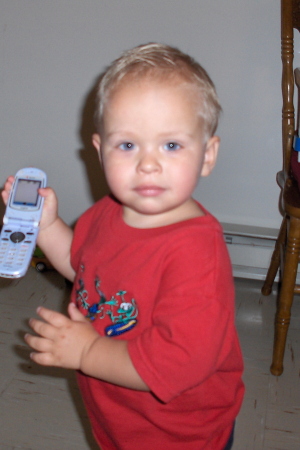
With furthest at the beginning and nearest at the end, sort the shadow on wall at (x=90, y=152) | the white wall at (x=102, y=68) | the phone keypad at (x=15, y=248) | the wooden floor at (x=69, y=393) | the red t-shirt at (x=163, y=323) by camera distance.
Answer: the shadow on wall at (x=90, y=152)
the white wall at (x=102, y=68)
the wooden floor at (x=69, y=393)
the phone keypad at (x=15, y=248)
the red t-shirt at (x=163, y=323)

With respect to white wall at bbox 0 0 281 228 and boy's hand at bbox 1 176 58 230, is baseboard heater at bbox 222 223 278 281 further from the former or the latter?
boy's hand at bbox 1 176 58 230

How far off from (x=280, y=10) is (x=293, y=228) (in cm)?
53

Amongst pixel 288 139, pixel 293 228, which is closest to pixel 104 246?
pixel 293 228

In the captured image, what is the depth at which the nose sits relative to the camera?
53 centimetres

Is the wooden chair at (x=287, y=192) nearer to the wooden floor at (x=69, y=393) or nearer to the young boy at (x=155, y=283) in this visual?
the wooden floor at (x=69, y=393)

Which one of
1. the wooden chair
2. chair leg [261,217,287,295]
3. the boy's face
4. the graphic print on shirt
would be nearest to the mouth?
the boy's face

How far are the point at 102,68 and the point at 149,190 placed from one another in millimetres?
910

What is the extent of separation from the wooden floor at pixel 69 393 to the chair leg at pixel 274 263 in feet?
0.18

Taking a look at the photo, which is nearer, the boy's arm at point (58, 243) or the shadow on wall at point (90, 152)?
the boy's arm at point (58, 243)

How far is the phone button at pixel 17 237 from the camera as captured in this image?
669mm

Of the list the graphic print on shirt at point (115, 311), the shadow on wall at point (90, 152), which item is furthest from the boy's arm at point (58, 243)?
the shadow on wall at point (90, 152)

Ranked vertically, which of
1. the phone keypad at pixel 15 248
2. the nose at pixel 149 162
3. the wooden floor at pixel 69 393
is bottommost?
the wooden floor at pixel 69 393

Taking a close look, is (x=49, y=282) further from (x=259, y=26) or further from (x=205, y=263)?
(x=205, y=263)

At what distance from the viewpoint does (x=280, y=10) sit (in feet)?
4.00
